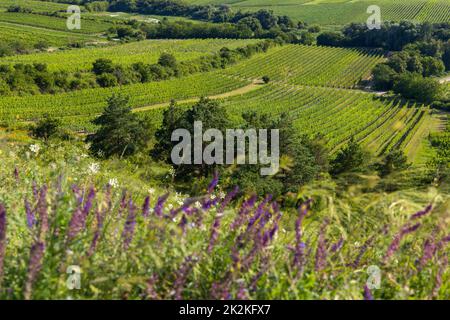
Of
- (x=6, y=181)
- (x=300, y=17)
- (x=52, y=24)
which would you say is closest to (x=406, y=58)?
(x=300, y=17)

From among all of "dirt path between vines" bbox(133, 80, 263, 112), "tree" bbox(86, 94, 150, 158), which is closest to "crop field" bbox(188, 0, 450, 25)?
"dirt path between vines" bbox(133, 80, 263, 112)

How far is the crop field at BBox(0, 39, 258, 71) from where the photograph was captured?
6988cm

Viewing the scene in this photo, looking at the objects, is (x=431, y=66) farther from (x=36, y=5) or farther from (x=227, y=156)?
(x=36, y=5)

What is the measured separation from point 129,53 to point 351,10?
84643 mm

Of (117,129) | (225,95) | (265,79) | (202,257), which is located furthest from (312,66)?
(202,257)

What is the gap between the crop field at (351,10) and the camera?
5202 inches

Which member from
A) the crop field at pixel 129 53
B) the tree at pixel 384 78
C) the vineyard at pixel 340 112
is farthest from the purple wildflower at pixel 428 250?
the tree at pixel 384 78

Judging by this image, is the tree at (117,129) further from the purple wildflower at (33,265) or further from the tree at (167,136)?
the purple wildflower at (33,265)

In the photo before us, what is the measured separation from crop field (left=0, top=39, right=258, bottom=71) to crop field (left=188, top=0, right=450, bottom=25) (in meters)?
45.5

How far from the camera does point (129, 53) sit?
8681 centimetres

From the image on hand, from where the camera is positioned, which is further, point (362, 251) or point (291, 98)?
point (291, 98)

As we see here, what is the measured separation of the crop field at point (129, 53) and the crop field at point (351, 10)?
45461 mm

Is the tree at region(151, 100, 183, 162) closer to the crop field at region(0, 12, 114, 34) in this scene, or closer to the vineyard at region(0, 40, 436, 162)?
the vineyard at region(0, 40, 436, 162)

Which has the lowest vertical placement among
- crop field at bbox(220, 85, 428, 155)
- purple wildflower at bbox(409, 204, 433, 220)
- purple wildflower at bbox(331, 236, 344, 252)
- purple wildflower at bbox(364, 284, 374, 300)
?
crop field at bbox(220, 85, 428, 155)
